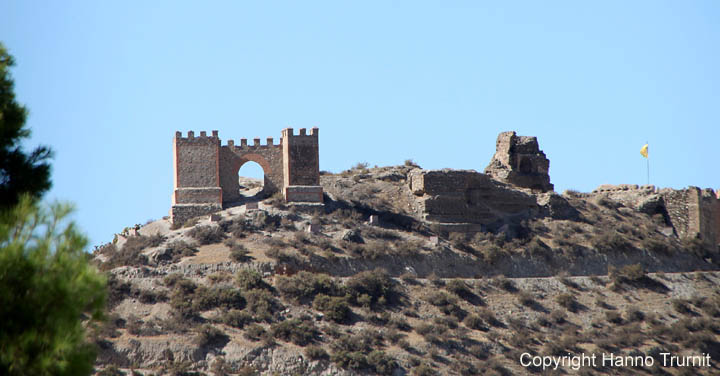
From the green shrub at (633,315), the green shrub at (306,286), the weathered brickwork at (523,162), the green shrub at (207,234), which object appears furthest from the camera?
the weathered brickwork at (523,162)

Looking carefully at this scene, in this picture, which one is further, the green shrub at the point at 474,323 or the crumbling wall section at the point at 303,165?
the crumbling wall section at the point at 303,165

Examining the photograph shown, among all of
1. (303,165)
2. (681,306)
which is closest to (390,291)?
(303,165)

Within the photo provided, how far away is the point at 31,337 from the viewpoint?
43.7 feet

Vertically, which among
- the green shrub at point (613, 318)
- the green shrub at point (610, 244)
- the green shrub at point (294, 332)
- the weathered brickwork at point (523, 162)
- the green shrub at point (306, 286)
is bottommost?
the green shrub at point (613, 318)

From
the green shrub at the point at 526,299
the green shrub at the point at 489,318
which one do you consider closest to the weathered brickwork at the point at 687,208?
the green shrub at the point at 526,299

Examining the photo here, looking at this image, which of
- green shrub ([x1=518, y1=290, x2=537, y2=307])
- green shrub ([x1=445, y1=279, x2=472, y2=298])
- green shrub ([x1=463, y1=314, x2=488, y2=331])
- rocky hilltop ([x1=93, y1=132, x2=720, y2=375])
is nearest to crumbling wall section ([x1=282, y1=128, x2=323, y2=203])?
rocky hilltop ([x1=93, y1=132, x2=720, y2=375])

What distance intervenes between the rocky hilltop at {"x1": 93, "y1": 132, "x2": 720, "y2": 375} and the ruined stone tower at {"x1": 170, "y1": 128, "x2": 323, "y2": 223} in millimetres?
656

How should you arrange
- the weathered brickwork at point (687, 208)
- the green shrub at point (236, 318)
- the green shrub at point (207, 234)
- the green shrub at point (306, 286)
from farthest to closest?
the weathered brickwork at point (687, 208), the green shrub at point (207, 234), the green shrub at point (306, 286), the green shrub at point (236, 318)

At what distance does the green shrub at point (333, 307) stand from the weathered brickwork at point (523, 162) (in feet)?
53.2

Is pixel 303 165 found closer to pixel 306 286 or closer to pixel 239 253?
pixel 239 253

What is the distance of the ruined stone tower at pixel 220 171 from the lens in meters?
43.0

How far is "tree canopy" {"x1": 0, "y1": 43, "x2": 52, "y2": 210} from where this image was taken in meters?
16.1

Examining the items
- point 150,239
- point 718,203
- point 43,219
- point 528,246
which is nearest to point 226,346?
point 150,239

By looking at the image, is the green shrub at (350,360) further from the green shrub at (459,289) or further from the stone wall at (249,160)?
the stone wall at (249,160)
